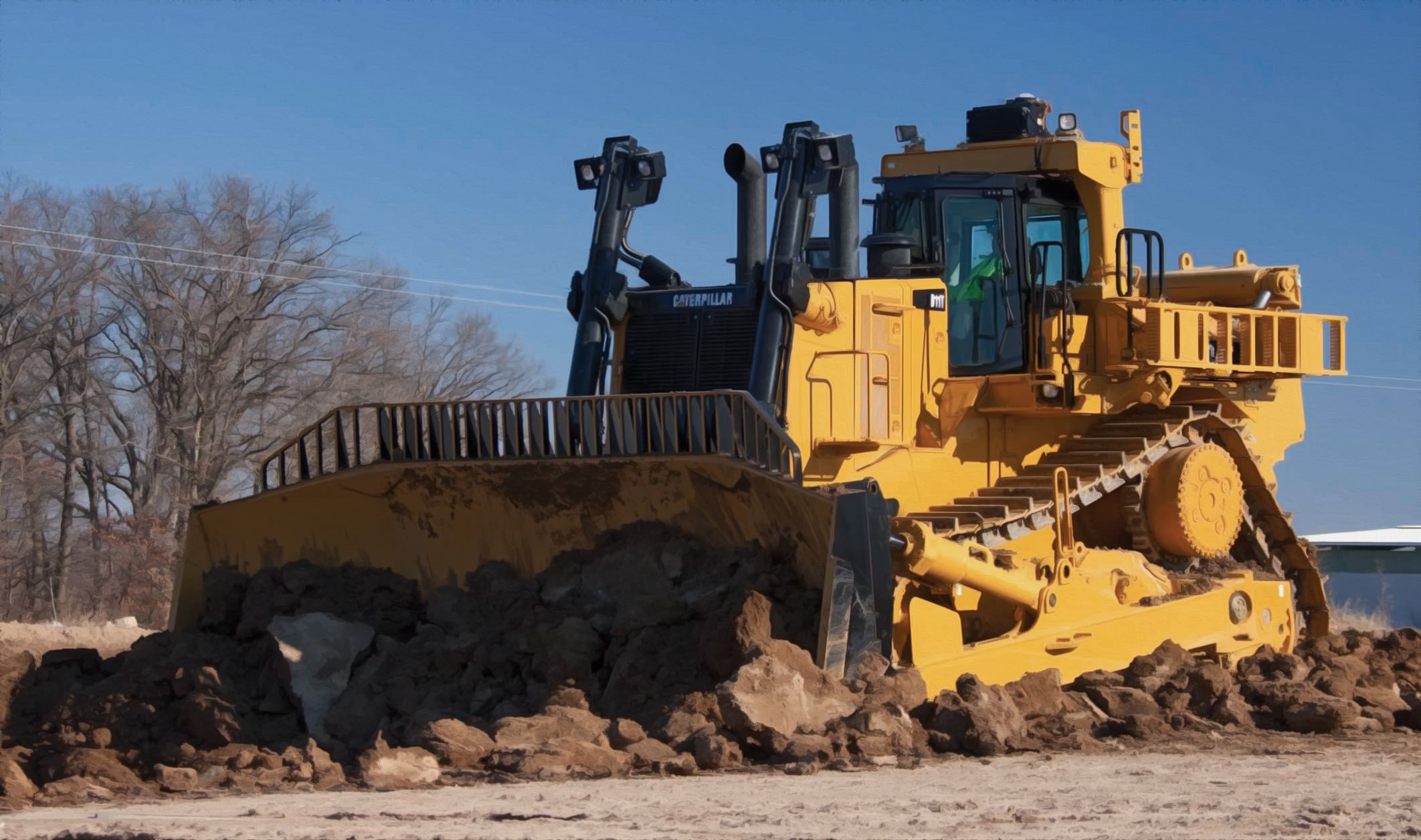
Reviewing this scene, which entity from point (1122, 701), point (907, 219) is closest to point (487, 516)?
point (907, 219)

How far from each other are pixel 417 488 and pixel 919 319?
11.1ft

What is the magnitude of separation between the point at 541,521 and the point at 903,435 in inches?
94.0

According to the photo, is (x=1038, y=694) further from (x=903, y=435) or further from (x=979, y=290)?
(x=979, y=290)

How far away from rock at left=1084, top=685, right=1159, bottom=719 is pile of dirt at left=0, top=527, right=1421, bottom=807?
17 mm

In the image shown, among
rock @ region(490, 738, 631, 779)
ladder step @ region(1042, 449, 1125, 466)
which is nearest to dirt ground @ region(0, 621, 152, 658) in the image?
rock @ region(490, 738, 631, 779)

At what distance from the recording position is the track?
37.4 ft

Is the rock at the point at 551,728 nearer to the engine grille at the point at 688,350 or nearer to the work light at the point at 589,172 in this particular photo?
the engine grille at the point at 688,350

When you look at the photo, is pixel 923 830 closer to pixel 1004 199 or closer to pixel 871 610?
pixel 871 610

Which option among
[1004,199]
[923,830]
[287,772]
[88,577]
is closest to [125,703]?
[287,772]

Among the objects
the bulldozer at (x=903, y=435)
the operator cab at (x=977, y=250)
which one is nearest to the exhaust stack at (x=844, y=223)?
the bulldozer at (x=903, y=435)

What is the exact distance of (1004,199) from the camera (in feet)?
41.4

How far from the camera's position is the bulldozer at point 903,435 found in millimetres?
10516

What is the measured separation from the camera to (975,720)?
9.60 metres

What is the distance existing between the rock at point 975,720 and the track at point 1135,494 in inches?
45.1
